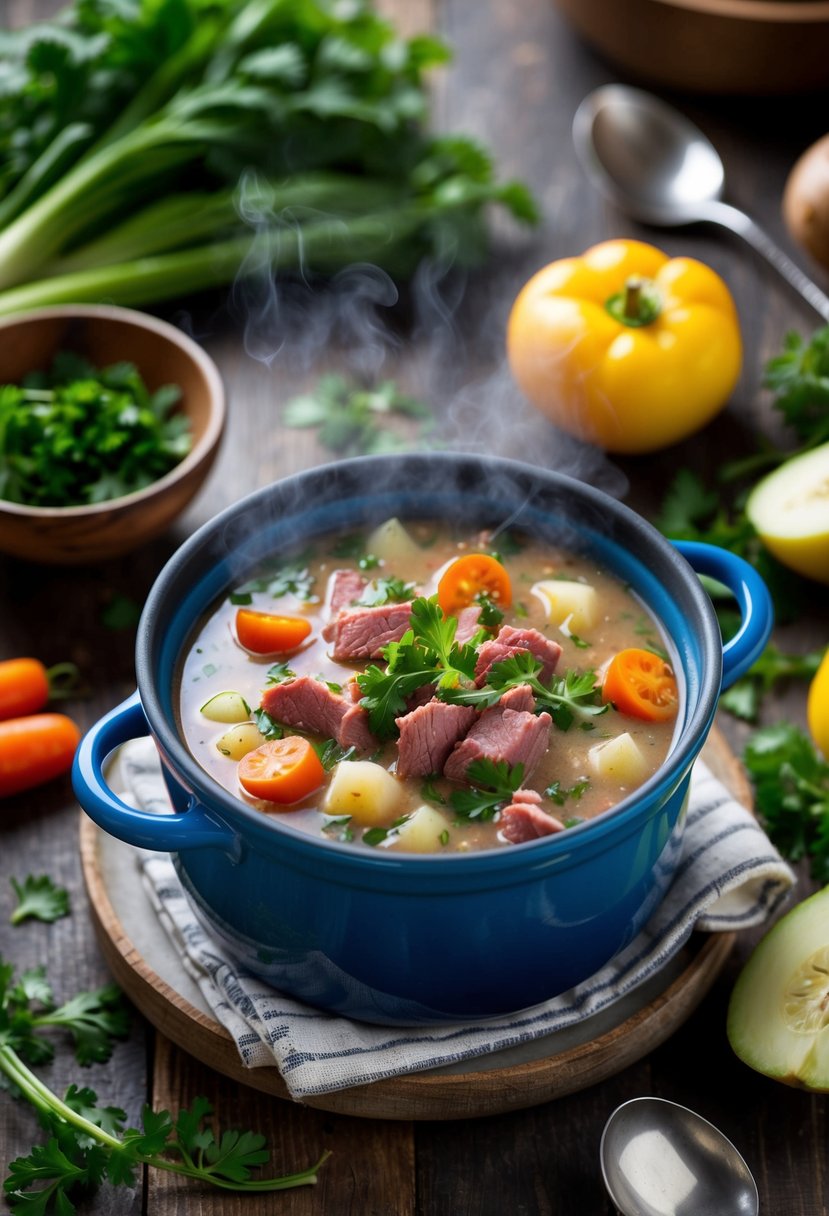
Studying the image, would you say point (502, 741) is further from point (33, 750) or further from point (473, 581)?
point (33, 750)

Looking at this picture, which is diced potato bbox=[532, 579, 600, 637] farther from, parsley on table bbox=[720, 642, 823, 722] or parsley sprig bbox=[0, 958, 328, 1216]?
parsley sprig bbox=[0, 958, 328, 1216]

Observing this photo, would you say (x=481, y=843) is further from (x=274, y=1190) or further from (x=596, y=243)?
(x=596, y=243)

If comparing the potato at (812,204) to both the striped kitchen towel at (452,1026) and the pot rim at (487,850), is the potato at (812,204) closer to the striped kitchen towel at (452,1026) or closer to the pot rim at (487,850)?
the pot rim at (487,850)

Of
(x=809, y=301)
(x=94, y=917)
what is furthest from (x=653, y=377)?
(x=94, y=917)

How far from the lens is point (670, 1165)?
7.49 feet

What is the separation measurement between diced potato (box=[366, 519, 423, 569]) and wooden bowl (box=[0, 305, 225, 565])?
2.24 feet

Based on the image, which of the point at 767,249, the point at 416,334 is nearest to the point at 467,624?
the point at 416,334

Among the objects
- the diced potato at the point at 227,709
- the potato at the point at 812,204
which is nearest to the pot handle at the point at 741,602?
the diced potato at the point at 227,709

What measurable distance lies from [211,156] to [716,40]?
1.72 m

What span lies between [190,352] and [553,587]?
4.51 feet

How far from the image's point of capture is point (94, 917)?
2.66m

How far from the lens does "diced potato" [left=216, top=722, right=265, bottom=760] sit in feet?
7.94

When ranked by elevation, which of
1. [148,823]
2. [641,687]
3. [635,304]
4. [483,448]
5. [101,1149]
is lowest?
[483,448]

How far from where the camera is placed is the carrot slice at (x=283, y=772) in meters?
2.30
